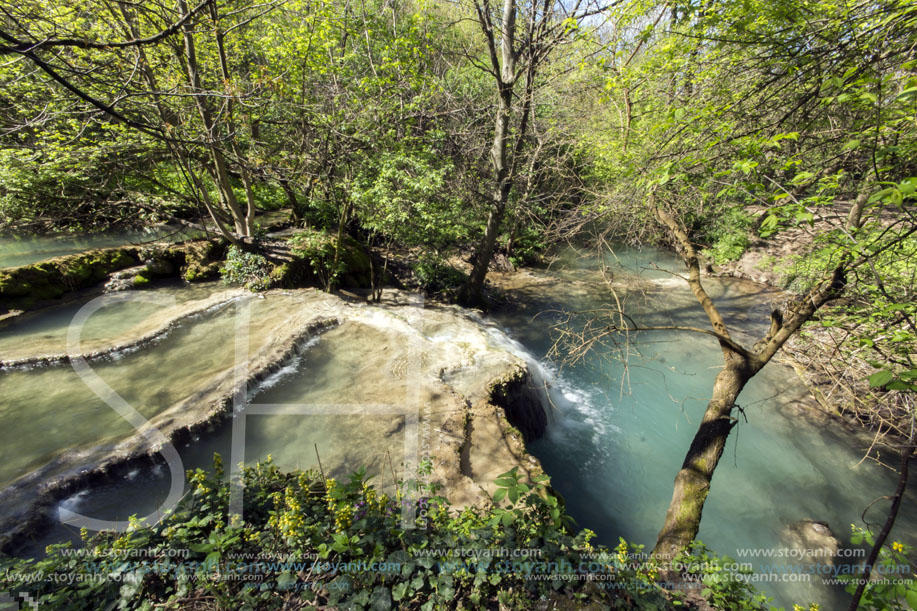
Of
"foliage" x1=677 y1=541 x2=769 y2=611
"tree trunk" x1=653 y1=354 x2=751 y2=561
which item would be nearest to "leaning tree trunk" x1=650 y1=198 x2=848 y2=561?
"tree trunk" x1=653 y1=354 x2=751 y2=561

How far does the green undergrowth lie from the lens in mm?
2104

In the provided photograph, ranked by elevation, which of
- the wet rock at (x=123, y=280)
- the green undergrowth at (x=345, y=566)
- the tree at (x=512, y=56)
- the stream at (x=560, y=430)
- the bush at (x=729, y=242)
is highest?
the tree at (x=512, y=56)

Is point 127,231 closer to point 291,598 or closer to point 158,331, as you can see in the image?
point 158,331

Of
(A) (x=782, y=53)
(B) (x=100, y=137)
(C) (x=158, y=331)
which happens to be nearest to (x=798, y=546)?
(A) (x=782, y=53)

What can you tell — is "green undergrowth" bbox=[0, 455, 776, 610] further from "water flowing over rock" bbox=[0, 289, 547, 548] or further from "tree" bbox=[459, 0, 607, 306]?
"tree" bbox=[459, 0, 607, 306]

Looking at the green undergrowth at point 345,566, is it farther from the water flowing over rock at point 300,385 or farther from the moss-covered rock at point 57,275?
the moss-covered rock at point 57,275

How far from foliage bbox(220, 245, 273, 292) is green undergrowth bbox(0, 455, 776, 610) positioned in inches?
297

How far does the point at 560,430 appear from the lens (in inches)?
282

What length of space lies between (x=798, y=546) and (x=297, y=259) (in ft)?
38.0

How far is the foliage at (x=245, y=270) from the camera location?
9.51m

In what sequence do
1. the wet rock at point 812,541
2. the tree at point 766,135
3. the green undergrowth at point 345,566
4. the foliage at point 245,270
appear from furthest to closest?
1. the foliage at point 245,270
2. the wet rock at point 812,541
3. the tree at point 766,135
4. the green undergrowth at point 345,566

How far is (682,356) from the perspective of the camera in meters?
9.34

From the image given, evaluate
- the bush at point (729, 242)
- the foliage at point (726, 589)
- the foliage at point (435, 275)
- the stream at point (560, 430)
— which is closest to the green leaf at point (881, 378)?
the foliage at point (726, 589)

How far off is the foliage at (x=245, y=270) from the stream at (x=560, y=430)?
1.97ft
